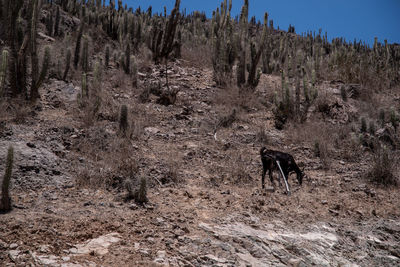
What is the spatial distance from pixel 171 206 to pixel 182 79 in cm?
637

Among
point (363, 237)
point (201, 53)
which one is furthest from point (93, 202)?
point (201, 53)

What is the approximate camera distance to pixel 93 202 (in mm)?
3611

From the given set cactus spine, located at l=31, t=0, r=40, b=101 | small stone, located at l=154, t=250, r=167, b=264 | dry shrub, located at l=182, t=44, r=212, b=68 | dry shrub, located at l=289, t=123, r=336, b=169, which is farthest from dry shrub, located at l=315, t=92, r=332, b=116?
cactus spine, located at l=31, t=0, r=40, b=101

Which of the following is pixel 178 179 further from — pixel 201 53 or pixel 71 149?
pixel 201 53

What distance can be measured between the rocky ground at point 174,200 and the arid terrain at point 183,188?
0.02 metres

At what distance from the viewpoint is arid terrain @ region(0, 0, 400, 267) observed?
281 cm

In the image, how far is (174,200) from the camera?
3.94m

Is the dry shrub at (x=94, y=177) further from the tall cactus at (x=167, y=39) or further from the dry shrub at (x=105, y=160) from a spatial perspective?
the tall cactus at (x=167, y=39)

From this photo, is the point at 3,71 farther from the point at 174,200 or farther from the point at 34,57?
the point at 174,200

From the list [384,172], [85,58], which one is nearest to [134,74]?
[85,58]

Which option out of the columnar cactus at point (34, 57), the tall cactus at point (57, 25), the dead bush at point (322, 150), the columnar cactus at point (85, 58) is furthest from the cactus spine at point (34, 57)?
the tall cactus at point (57, 25)

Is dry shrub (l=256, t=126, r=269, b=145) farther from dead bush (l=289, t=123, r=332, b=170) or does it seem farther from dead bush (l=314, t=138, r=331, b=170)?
dead bush (l=314, t=138, r=331, b=170)

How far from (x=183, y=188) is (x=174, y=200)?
0.46m

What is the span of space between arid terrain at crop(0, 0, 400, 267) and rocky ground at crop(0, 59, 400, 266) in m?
0.02
